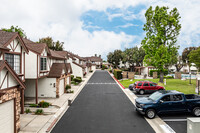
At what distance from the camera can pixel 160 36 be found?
28297mm

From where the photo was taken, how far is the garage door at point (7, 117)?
24.8 feet

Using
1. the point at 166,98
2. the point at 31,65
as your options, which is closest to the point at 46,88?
the point at 31,65

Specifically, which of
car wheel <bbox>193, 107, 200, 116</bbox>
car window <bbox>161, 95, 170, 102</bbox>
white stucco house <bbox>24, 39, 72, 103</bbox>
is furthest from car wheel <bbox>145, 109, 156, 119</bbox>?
white stucco house <bbox>24, 39, 72, 103</bbox>

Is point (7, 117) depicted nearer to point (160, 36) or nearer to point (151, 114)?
point (151, 114)

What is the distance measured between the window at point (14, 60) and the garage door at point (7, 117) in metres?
3.56

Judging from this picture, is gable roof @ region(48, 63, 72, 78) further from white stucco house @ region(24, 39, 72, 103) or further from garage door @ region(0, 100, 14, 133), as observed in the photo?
garage door @ region(0, 100, 14, 133)

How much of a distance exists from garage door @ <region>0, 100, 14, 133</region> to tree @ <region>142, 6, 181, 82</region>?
82.6ft

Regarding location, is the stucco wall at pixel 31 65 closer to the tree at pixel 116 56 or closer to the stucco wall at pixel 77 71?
the stucco wall at pixel 77 71

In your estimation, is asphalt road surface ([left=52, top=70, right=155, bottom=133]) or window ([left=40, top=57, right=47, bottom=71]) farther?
window ([left=40, top=57, right=47, bottom=71])

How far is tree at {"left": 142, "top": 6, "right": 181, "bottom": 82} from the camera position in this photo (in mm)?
27500

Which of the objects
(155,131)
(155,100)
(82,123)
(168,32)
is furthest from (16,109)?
(168,32)

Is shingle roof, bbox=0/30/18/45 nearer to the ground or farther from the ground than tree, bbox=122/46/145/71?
nearer to the ground

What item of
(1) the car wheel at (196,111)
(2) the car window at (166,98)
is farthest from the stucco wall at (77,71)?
(1) the car wheel at (196,111)

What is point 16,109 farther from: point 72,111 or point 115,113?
point 115,113
